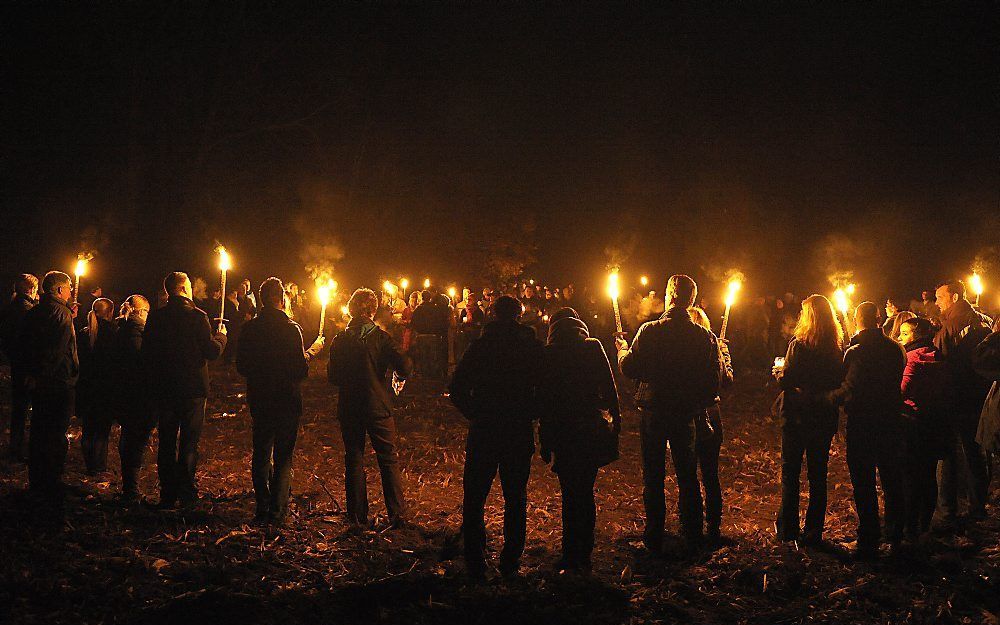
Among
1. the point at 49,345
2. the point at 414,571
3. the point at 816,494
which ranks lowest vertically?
the point at 414,571

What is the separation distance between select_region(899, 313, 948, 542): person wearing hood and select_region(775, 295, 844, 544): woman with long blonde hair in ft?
3.21

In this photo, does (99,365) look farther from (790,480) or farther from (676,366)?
(790,480)

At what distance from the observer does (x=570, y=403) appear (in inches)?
229

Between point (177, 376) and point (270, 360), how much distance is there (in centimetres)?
99

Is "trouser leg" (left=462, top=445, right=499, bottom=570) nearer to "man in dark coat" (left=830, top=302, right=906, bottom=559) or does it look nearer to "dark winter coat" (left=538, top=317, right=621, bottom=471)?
"dark winter coat" (left=538, top=317, right=621, bottom=471)

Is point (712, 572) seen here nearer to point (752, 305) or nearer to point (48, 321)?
point (48, 321)

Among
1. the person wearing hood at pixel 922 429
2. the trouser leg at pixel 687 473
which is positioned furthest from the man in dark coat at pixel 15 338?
the person wearing hood at pixel 922 429

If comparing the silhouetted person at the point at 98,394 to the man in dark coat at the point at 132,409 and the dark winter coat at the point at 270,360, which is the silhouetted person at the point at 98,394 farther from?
the dark winter coat at the point at 270,360

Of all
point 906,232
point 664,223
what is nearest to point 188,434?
point 664,223

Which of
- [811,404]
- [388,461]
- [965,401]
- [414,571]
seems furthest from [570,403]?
[965,401]

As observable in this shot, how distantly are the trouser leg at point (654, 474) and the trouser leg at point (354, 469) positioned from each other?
2.79 metres

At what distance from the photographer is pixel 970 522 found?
7031 mm

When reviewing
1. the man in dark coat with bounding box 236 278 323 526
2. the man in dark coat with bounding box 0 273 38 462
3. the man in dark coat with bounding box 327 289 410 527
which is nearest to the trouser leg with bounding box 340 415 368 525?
the man in dark coat with bounding box 327 289 410 527

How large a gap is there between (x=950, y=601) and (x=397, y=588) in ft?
14.0
